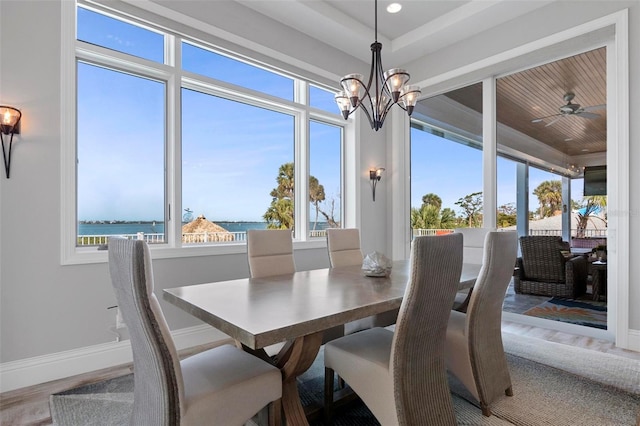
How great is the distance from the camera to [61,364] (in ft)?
8.27

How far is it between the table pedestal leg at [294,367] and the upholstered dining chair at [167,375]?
102mm

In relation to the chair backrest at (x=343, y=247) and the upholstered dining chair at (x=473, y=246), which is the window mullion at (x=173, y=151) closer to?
the chair backrest at (x=343, y=247)

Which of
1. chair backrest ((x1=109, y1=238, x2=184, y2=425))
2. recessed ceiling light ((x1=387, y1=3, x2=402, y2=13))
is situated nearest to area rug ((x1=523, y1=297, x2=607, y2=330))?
recessed ceiling light ((x1=387, y1=3, x2=402, y2=13))

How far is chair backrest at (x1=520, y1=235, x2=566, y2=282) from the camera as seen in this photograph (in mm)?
3885

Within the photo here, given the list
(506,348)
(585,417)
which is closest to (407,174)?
(506,348)

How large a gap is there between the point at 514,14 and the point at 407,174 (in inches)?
88.1

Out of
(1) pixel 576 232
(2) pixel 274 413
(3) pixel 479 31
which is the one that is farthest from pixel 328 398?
(3) pixel 479 31

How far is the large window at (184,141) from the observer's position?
2881mm

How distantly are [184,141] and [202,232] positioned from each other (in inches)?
36.7

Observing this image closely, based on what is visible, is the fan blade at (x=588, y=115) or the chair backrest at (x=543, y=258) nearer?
the fan blade at (x=588, y=115)

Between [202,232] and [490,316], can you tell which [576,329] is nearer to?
[490,316]

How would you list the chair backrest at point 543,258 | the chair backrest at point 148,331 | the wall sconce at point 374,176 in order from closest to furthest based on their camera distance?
the chair backrest at point 148,331 < the chair backrest at point 543,258 < the wall sconce at point 374,176

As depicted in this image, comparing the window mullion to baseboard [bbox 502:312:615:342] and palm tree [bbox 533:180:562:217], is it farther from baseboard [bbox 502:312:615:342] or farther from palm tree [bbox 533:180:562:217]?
palm tree [bbox 533:180:562:217]

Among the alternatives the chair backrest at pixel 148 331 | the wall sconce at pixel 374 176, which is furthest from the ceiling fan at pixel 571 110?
the chair backrest at pixel 148 331
